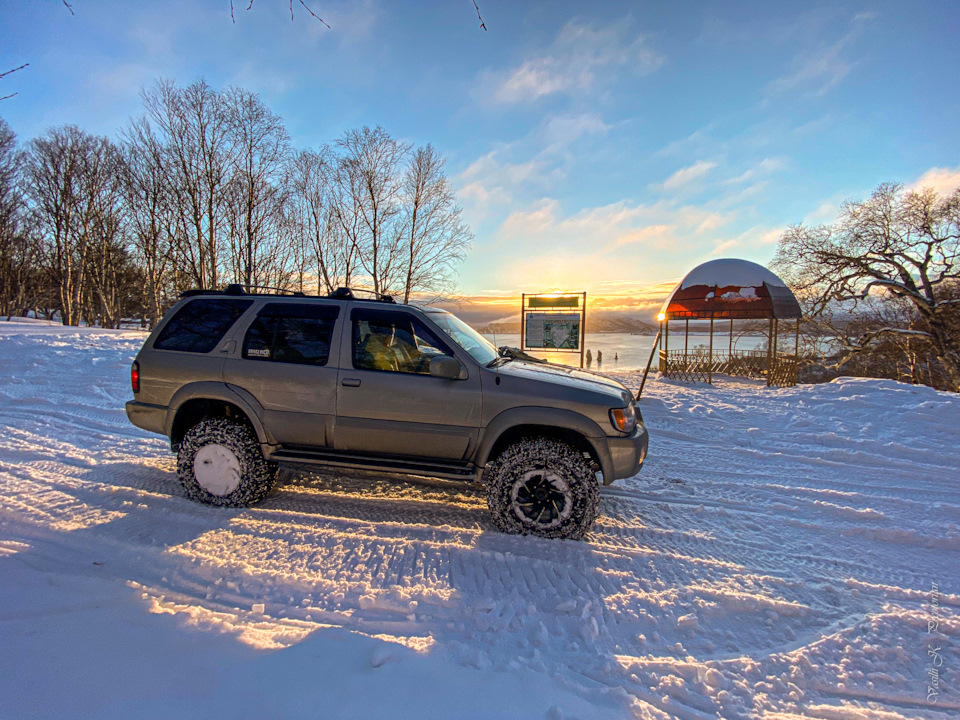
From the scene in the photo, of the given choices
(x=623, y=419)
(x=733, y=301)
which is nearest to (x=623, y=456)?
(x=623, y=419)

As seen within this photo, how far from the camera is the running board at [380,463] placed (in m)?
3.66

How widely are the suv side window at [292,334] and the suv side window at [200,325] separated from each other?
11.1 inches

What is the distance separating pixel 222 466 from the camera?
3955 millimetres

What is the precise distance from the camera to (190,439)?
Answer: 4.00 meters

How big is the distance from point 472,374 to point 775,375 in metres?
16.1

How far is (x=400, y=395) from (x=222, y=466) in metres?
1.85

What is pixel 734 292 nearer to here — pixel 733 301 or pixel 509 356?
pixel 733 301

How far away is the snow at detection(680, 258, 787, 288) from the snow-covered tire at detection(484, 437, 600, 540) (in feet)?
48.0

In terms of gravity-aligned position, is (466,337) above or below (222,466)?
above

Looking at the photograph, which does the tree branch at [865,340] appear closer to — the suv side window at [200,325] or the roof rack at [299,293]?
the roof rack at [299,293]

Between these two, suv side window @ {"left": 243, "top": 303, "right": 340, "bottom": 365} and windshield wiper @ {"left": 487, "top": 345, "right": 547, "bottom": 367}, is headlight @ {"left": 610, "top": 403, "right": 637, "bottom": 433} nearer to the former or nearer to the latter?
windshield wiper @ {"left": 487, "top": 345, "right": 547, "bottom": 367}

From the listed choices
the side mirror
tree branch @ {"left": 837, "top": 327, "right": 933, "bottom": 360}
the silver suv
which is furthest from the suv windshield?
tree branch @ {"left": 837, "top": 327, "right": 933, "bottom": 360}

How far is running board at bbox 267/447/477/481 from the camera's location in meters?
3.66

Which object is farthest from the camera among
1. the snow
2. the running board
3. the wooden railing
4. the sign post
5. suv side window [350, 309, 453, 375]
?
the wooden railing
